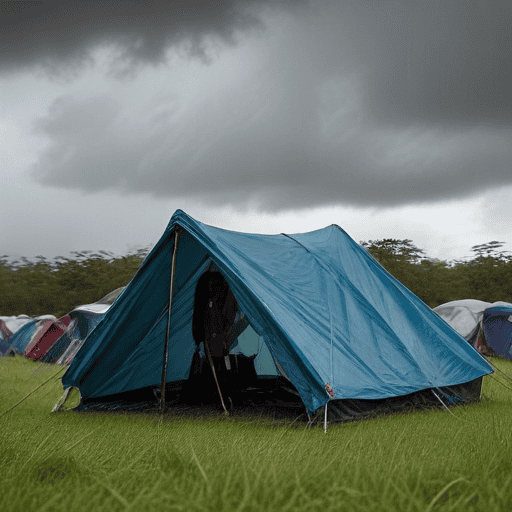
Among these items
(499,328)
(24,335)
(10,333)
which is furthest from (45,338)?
(499,328)

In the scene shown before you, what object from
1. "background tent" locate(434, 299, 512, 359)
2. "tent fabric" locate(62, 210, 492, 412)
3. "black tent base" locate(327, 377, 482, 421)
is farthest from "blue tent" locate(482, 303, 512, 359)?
"black tent base" locate(327, 377, 482, 421)

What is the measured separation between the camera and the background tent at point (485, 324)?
14.1m

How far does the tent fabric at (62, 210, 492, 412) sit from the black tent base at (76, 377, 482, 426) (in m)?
0.13

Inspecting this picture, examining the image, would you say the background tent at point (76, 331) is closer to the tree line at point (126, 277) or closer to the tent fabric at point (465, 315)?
the tent fabric at point (465, 315)

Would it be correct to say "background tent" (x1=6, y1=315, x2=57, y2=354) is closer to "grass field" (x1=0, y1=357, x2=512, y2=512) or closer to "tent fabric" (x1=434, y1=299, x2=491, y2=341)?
"grass field" (x1=0, y1=357, x2=512, y2=512)

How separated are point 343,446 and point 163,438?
132 cm

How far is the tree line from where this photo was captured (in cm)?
2888

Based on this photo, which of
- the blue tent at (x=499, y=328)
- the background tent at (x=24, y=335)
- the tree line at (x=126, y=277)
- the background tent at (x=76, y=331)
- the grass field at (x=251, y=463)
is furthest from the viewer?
the tree line at (x=126, y=277)

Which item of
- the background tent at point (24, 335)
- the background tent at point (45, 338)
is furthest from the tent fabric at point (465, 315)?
the background tent at point (24, 335)

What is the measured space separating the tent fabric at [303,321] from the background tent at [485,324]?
28.3ft

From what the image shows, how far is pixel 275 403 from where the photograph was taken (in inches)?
235

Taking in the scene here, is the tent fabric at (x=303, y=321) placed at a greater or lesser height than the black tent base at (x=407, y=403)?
greater

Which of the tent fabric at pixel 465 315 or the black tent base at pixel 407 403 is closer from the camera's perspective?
the black tent base at pixel 407 403

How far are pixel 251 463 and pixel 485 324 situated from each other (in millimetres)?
14044
